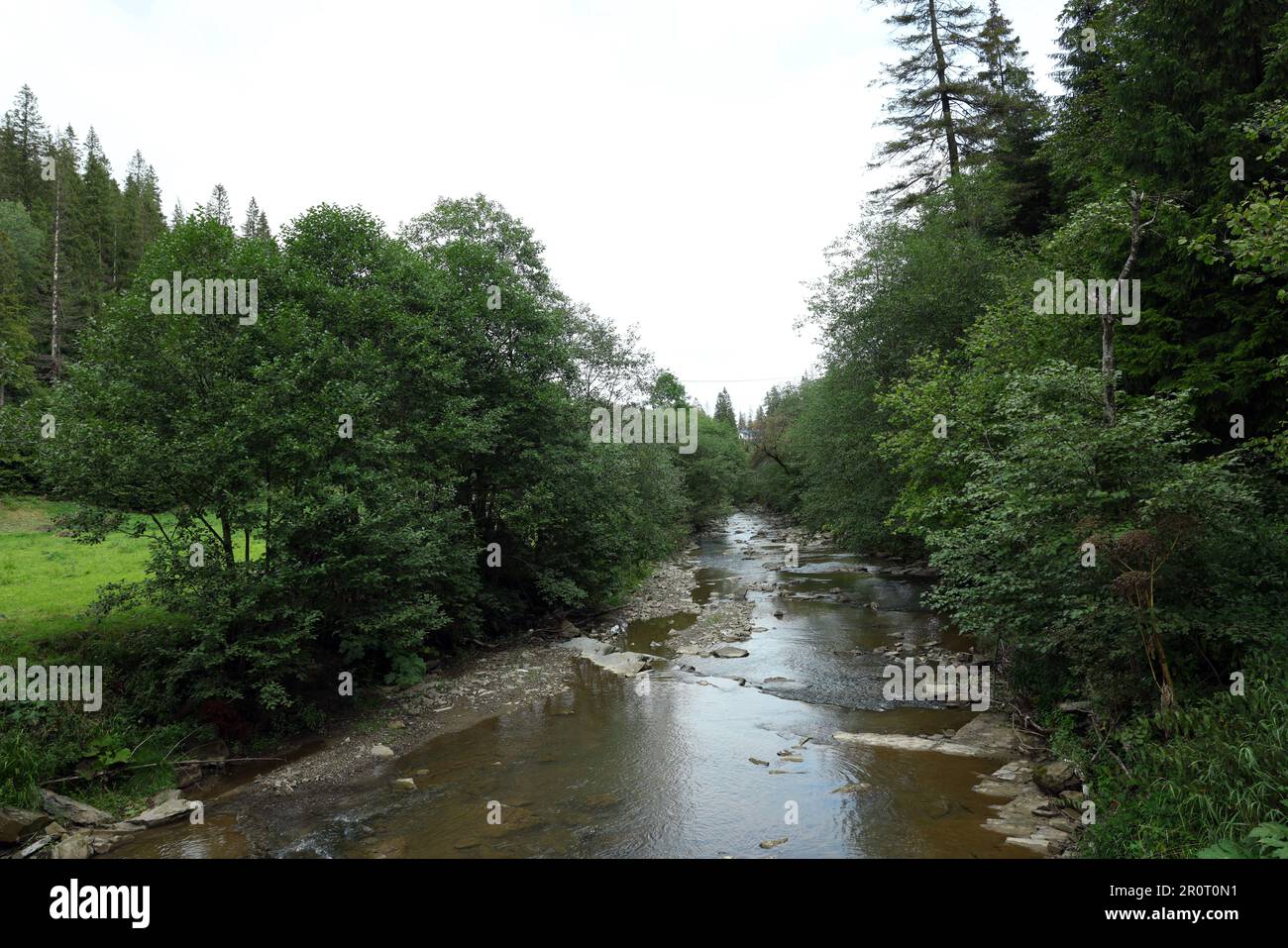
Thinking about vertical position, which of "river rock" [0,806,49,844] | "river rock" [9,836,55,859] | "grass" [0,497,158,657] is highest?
"grass" [0,497,158,657]

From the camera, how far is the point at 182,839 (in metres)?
9.58

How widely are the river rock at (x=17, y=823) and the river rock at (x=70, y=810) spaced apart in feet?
1.08

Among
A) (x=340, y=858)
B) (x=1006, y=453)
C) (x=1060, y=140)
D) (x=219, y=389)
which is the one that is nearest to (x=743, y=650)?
(x=1006, y=453)

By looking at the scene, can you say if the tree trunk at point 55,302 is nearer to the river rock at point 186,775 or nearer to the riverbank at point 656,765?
the riverbank at point 656,765

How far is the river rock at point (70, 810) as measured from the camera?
944 centimetres

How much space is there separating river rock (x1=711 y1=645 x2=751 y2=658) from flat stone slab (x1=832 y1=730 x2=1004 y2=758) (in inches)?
241

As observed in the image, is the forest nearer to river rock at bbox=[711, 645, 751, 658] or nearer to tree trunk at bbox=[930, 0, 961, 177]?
tree trunk at bbox=[930, 0, 961, 177]

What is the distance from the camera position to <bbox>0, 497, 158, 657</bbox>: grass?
12500mm

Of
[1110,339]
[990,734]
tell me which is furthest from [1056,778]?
[1110,339]

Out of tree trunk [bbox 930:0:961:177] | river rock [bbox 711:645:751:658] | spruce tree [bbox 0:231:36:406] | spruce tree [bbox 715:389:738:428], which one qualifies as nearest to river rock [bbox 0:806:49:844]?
river rock [bbox 711:645:751:658]

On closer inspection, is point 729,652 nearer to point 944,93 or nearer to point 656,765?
point 656,765

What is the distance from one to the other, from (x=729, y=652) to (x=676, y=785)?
28.2 feet

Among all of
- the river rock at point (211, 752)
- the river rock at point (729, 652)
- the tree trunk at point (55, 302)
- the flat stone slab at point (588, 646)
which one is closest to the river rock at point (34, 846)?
the river rock at point (211, 752)

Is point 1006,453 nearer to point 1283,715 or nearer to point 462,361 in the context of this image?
point 1283,715
